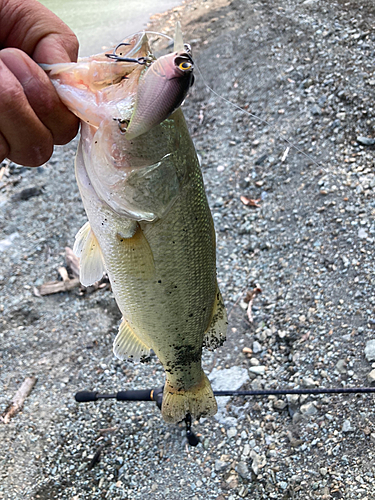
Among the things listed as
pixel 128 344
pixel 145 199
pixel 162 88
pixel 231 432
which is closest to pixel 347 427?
pixel 231 432

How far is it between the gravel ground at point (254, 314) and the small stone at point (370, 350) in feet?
0.05

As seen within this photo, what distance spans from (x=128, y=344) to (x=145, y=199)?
2.98 feet

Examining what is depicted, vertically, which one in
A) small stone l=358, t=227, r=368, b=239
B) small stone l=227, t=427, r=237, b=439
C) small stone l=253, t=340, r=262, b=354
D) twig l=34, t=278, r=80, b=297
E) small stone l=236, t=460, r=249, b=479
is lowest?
small stone l=227, t=427, r=237, b=439

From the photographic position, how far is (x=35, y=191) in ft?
20.0

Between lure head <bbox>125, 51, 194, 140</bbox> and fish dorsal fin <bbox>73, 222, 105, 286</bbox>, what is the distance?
73 centimetres

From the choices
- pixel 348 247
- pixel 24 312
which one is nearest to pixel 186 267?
pixel 348 247

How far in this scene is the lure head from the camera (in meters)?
1.22

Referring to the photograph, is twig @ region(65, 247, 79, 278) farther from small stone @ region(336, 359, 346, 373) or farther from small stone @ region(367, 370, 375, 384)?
small stone @ region(367, 370, 375, 384)

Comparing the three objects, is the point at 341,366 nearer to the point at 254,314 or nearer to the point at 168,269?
the point at 254,314

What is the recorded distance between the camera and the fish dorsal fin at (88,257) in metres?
1.98

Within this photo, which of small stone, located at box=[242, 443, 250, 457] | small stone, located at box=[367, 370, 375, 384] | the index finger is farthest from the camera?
small stone, located at box=[242, 443, 250, 457]

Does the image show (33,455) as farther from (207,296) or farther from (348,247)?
(348,247)

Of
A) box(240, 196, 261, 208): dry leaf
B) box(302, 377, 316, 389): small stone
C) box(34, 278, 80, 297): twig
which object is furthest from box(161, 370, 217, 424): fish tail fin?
box(240, 196, 261, 208): dry leaf

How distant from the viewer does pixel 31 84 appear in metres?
1.46
